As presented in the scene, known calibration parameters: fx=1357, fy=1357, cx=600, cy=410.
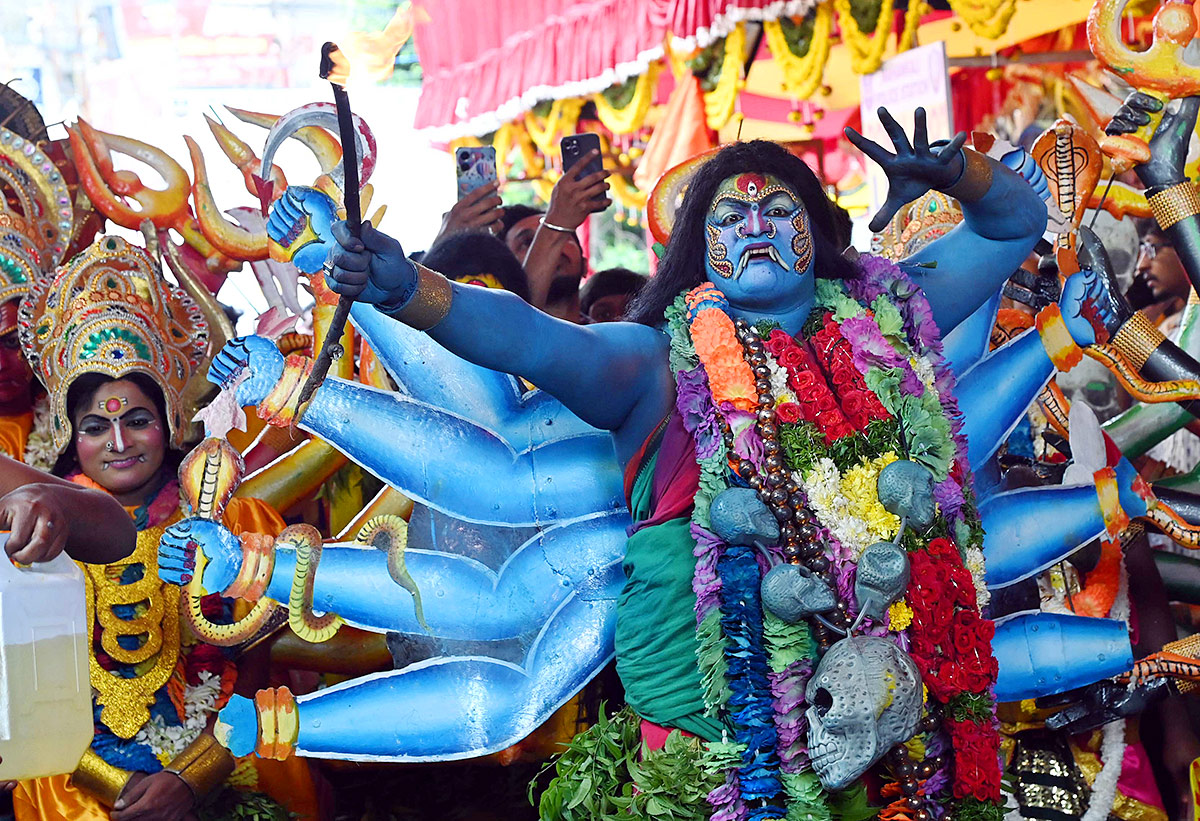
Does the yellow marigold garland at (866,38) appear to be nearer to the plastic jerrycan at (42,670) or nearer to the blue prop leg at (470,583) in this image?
the blue prop leg at (470,583)

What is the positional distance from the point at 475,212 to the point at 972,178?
164 centimetres

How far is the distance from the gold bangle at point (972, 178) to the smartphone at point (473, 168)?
1668 millimetres

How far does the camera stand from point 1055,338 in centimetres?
313

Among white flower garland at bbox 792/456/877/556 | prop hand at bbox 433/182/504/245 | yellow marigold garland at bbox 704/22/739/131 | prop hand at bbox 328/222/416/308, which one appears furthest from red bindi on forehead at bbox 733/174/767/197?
yellow marigold garland at bbox 704/22/739/131

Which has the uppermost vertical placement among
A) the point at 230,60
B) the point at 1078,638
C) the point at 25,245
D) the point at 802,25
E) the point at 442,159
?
the point at 230,60

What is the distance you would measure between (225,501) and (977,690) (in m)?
1.57

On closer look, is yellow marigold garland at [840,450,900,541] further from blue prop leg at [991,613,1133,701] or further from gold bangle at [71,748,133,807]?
gold bangle at [71,748,133,807]

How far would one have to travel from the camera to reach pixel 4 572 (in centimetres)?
199

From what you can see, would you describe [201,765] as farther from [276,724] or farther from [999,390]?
[999,390]

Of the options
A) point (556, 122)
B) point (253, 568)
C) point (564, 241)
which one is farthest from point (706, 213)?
point (556, 122)

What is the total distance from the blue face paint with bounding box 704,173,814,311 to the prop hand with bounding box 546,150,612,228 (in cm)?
125

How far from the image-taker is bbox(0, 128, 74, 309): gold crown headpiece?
11.8ft

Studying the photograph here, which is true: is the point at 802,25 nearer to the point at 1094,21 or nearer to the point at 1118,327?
the point at 1094,21

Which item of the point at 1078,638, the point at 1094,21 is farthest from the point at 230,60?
the point at 1078,638
